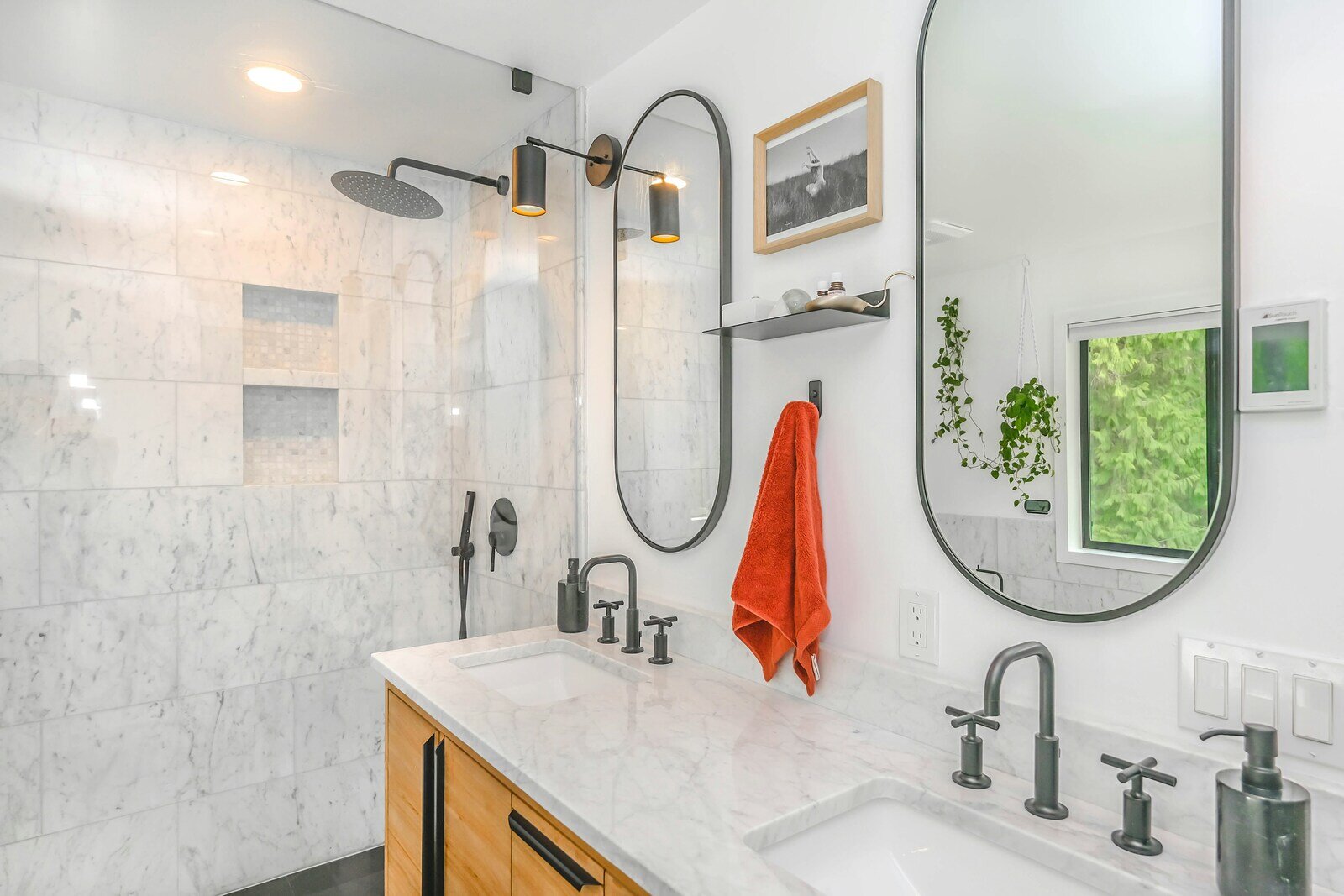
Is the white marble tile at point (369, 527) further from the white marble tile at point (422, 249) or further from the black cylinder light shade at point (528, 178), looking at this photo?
the black cylinder light shade at point (528, 178)

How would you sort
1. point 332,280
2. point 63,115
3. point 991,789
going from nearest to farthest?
point 991,789 < point 63,115 < point 332,280

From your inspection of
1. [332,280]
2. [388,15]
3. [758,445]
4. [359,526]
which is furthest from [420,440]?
[388,15]

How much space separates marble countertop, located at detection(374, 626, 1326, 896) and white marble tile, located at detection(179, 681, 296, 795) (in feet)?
1.42

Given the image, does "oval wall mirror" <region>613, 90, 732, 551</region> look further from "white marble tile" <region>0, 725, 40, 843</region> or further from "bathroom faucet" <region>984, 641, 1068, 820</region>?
"white marble tile" <region>0, 725, 40, 843</region>

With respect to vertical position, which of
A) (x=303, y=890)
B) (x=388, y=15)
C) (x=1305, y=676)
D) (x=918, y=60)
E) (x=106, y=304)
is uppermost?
(x=388, y=15)

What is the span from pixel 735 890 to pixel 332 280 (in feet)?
5.34

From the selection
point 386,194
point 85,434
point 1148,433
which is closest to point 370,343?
point 386,194

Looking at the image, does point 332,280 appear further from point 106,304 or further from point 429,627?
point 429,627

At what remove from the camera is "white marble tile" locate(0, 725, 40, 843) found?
→ 1.58m

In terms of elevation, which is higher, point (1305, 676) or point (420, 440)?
point (420, 440)

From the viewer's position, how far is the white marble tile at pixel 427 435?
6.41 ft

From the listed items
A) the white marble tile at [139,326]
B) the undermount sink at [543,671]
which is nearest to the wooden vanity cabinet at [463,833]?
the undermount sink at [543,671]

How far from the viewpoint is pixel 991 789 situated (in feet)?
3.68

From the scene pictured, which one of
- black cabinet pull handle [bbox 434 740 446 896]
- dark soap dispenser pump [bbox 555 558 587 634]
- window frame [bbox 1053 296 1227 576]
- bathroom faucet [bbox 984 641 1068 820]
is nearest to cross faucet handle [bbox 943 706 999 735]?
bathroom faucet [bbox 984 641 1068 820]
